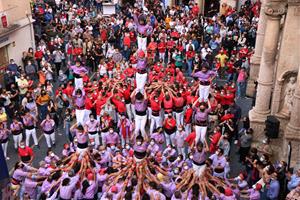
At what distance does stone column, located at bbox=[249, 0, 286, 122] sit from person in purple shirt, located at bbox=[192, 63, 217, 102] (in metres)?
1.93

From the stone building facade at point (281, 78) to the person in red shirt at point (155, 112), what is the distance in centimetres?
347

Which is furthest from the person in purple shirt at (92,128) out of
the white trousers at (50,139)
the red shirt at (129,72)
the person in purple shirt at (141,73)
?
the red shirt at (129,72)

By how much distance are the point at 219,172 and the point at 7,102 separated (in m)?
9.64

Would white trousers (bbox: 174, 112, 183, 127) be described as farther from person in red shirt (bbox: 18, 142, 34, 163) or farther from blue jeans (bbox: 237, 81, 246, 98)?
person in red shirt (bbox: 18, 142, 34, 163)

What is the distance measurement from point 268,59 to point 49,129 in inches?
331

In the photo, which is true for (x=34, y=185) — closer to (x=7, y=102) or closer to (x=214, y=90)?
(x=7, y=102)

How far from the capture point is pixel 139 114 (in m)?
16.7

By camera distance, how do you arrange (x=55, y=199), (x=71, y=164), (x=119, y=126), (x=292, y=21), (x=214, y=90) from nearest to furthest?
1. (x=55, y=199)
2. (x=71, y=164)
3. (x=292, y=21)
4. (x=119, y=126)
5. (x=214, y=90)

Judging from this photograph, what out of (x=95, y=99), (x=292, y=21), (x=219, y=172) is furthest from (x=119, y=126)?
(x=292, y=21)

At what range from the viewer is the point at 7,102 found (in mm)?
19984

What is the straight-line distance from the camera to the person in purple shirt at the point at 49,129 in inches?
701

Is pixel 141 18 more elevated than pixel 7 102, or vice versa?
pixel 141 18

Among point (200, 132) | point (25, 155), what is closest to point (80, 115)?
point (25, 155)

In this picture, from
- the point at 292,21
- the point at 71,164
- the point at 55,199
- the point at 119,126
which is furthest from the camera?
the point at 119,126
